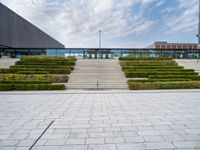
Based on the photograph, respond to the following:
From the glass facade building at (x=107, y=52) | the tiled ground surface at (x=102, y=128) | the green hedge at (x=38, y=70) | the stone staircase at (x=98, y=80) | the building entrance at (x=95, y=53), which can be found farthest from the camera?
the building entrance at (x=95, y=53)

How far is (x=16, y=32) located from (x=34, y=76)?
31.0 m

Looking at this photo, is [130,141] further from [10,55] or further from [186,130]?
[10,55]

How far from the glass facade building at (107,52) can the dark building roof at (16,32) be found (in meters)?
7.24

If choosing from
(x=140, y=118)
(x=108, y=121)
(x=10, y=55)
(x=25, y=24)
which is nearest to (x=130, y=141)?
(x=108, y=121)

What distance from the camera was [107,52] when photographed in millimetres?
30359

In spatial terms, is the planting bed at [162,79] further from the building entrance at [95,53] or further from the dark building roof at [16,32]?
the dark building roof at [16,32]

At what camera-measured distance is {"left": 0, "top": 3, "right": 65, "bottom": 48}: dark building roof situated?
35344 millimetres

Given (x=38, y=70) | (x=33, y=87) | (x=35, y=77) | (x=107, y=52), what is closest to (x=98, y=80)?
(x=35, y=77)

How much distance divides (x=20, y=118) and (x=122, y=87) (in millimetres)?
9345

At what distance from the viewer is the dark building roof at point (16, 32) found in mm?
35344

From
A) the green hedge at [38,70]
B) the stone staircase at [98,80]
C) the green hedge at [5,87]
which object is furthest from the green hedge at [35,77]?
the green hedge at [5,87]

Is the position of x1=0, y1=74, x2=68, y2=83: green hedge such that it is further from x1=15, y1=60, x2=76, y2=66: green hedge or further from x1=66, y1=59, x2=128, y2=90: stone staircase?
x1=15, y1=60, x2=76, y2=66: green hedge

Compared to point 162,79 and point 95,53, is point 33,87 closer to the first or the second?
point 162,79

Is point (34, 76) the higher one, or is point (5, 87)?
point (34, 76)
